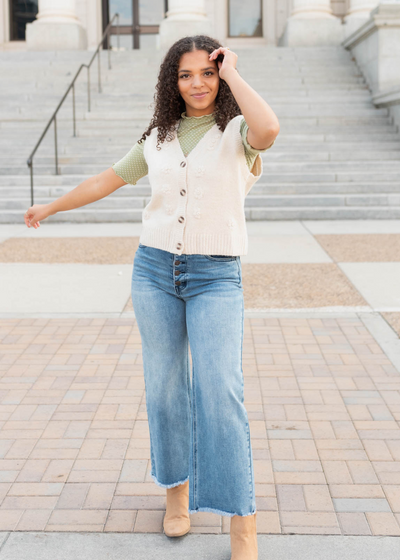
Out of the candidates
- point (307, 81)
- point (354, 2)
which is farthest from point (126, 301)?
point (354, 2)

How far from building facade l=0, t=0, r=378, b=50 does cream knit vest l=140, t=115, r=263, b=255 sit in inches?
706

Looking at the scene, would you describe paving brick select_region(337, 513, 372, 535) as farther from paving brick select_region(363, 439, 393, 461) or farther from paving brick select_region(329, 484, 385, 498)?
paving brick select_region(363, 439, 393, 461)

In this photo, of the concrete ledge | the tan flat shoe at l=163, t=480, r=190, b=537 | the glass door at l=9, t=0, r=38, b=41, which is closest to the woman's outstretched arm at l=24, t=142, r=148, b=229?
the tan flat shoe at l=163, t=480, r=190, b=537

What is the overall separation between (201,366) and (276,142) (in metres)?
11.7

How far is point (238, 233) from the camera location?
2469 millimetres

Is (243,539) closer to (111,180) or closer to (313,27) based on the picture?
(111,180)

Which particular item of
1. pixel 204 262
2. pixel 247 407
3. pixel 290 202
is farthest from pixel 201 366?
pixel 290 202

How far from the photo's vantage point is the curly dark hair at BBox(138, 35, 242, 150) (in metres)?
2.43

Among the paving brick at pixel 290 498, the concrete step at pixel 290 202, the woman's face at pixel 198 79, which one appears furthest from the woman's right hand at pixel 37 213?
the concrete step at pixel 290 202

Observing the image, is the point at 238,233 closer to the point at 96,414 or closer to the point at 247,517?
the point at 247,517

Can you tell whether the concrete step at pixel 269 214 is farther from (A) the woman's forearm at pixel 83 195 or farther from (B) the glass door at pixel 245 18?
(B) the glass door at pixel 245 18

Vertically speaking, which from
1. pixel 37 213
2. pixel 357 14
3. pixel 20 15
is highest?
pixel 20 15

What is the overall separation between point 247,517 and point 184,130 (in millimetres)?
1379

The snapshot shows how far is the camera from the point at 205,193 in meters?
2.41
